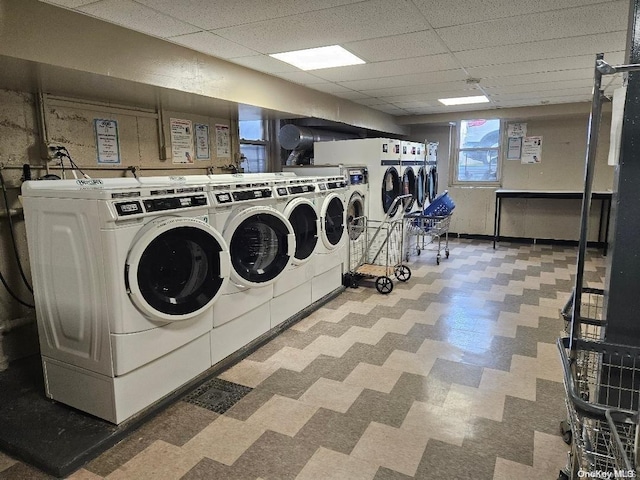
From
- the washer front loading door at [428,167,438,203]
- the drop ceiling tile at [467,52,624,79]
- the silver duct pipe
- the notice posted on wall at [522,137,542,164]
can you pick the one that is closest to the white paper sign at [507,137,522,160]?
the notice posted on wall at [522,137,542,164]

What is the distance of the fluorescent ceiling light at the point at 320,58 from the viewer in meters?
3.43

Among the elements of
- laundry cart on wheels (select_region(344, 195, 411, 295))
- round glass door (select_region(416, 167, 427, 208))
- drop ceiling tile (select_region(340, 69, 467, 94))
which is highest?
drop ceiling tile (select_region(340, 69, 467, 94))

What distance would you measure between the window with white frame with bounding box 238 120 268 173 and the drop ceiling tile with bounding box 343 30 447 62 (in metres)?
2.27

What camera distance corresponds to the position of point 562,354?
1522 mm

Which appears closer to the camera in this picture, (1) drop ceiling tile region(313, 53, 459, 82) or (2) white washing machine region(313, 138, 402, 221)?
(1) drop ceiling tile region(313, 53, 459, 82)

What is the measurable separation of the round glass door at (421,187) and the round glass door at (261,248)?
366 cm

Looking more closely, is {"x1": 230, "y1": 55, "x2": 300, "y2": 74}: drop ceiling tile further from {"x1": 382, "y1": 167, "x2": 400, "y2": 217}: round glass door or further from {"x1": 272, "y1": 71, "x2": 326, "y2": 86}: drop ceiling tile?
{"x1": 382, "y1": 167, "x2": 400, "y2": 217}: round glass door

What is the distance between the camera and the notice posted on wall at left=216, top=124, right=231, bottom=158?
4.71 metres

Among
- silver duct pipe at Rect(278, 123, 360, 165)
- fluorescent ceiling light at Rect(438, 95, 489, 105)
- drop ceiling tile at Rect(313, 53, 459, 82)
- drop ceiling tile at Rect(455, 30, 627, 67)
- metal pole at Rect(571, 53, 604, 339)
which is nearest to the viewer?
metal pole at Rect(571, 53, 604, 339)

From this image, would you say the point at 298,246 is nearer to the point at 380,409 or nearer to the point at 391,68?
the point at 380,409

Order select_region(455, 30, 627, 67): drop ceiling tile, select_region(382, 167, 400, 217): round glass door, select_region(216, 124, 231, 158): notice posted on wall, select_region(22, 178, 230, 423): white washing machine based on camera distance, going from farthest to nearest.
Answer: select_region(382, 167, 400, 217): round glass door, select_region(216, 124, 231, 158): notice posted on wall, select_region(455, 30, 627, 67): drop ceiling tile, select_region(22, 178, 230, 423): white washing machine

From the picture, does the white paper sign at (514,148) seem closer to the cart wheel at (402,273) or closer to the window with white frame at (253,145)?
the cart wheel at (402,273)

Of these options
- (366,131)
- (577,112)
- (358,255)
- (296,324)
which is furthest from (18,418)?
(577,112)

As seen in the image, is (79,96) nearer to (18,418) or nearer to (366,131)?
(18,418)
